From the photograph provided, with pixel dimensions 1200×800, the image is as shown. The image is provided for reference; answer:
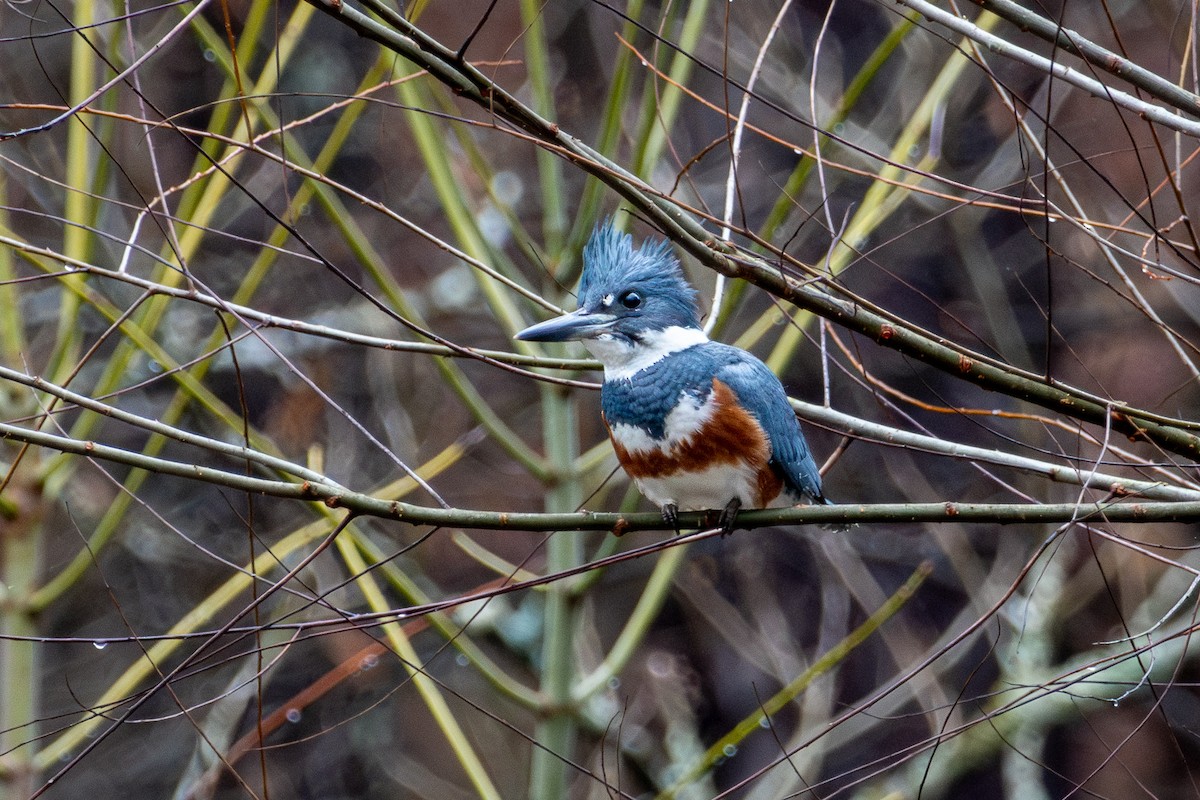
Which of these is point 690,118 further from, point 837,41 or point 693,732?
point 693,732

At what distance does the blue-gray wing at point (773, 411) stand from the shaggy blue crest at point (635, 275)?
0.70 feet

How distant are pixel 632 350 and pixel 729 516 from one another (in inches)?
20.3

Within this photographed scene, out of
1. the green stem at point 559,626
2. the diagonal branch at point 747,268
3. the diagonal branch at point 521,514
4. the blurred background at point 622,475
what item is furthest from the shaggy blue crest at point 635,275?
the blurred background at point 622,475

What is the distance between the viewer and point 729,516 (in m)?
2.96

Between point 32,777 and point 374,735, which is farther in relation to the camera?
point 374,735

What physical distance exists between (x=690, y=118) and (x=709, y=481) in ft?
12.6

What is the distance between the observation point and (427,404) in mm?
6418

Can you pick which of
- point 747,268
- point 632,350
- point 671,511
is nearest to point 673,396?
point 632,350

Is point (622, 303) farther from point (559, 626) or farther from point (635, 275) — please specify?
point (559, 626)

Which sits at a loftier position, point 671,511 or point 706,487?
point 706,487

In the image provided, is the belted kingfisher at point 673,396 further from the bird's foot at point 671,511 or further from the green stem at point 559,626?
the green stem at point 559,626

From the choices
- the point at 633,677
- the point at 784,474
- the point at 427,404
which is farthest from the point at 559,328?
the point at 633,677

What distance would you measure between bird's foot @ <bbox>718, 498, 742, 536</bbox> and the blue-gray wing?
0.58ft

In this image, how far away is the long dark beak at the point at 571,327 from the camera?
292 centimetres
